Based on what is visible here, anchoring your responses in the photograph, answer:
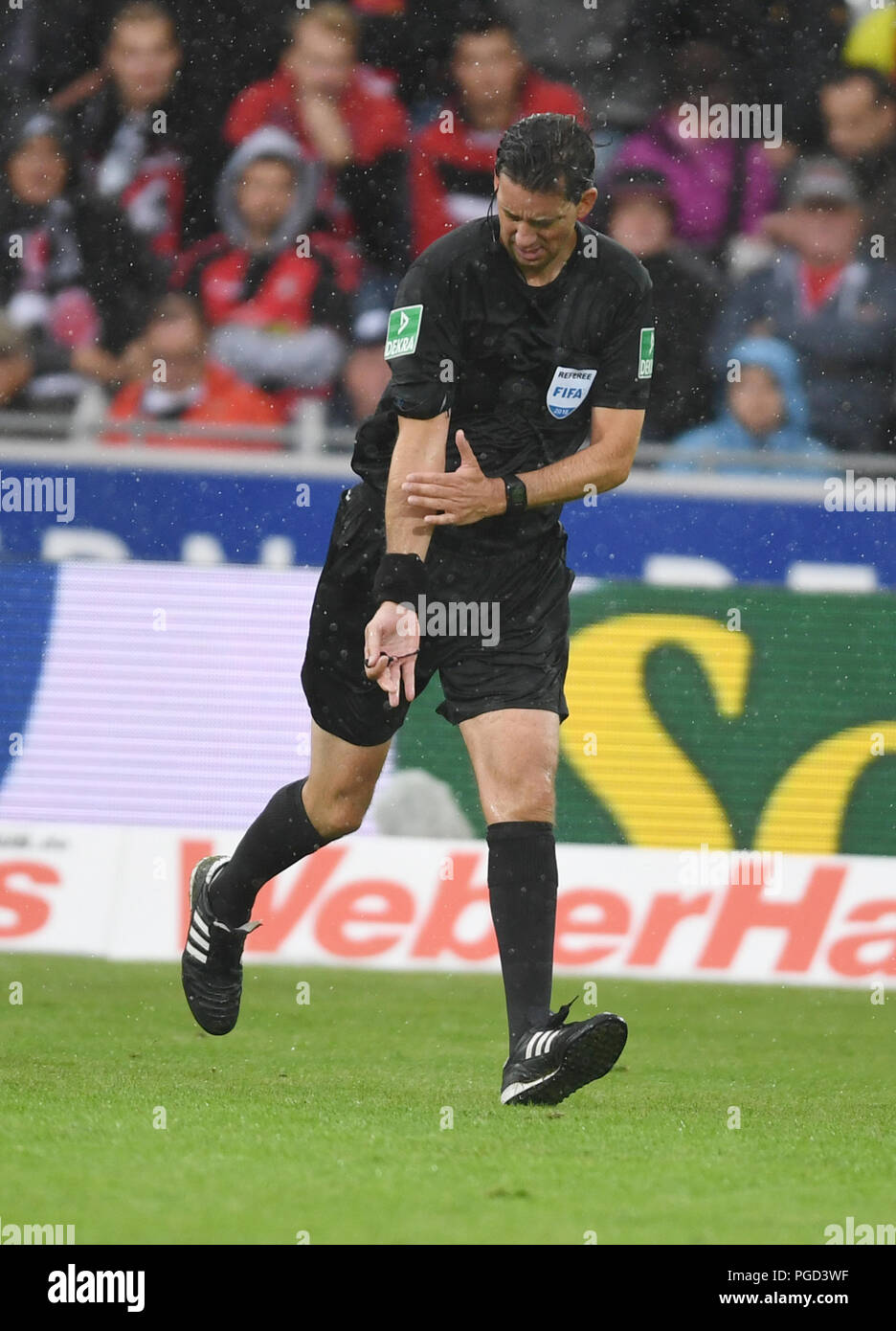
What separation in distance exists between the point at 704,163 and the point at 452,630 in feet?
20.6

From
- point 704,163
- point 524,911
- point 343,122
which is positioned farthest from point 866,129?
point 524,911

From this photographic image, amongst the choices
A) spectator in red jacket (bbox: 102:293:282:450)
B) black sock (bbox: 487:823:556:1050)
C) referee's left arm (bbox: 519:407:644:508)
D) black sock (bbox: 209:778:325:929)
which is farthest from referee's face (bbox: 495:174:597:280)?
spectator in red jacket (bbox: 102:293:282:450)

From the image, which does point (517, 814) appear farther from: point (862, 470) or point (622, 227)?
point (622, 227)

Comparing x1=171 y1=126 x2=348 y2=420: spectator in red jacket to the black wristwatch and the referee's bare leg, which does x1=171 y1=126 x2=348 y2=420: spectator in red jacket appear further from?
the referee's bare leg

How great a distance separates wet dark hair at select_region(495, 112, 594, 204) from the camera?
423 cm

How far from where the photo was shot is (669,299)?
9.71 metres

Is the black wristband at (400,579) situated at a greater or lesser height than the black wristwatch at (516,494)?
lesser

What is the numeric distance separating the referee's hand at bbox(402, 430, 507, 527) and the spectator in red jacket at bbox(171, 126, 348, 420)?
17.2ft

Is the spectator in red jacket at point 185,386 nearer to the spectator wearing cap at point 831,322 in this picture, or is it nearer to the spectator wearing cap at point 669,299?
the spectator wearing cap at point 669,299

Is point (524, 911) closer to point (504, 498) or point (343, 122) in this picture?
point (504, 498)

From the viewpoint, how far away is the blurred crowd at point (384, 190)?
9609mm

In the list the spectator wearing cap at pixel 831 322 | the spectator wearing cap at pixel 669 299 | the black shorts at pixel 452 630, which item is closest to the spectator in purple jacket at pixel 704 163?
the spectator wearing cap at pixel 669 299

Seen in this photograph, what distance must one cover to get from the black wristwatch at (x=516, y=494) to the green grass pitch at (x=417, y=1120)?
1292mm

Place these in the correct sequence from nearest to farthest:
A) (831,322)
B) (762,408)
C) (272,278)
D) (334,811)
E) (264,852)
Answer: (334,811)
(264,852)
(762,408)
(831,322)
(272,278)
